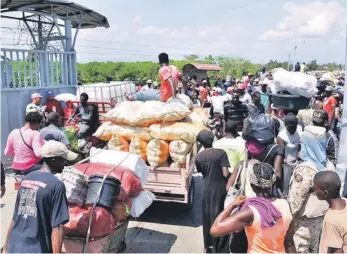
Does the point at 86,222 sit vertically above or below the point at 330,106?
below

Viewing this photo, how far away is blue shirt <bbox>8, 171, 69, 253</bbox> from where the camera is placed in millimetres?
2557

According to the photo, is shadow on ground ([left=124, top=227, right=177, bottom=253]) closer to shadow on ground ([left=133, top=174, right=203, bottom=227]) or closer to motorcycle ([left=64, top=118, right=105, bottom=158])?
shadow on ground ([left=133, top=174, right=203, bottom=227])

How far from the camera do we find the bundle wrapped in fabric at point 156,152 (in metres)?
4.89

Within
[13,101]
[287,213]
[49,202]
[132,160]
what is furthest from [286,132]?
[13,101]

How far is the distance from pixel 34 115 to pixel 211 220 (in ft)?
8.14

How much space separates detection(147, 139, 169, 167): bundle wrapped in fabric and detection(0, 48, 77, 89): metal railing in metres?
4.52

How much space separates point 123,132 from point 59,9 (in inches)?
239

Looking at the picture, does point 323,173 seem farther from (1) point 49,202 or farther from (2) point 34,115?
(2) point 34,115

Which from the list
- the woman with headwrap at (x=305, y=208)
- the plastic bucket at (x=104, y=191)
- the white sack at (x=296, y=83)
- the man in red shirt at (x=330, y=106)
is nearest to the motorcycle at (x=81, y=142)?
the plastic bucket at (x=104, y=191)

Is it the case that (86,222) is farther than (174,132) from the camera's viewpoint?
No

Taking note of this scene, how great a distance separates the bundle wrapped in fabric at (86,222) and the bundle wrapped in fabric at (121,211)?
0.50 feet

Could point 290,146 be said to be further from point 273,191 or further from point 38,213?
point 38,213

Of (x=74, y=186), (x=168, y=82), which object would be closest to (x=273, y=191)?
(x=74, y=186)

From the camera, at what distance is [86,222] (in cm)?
334
